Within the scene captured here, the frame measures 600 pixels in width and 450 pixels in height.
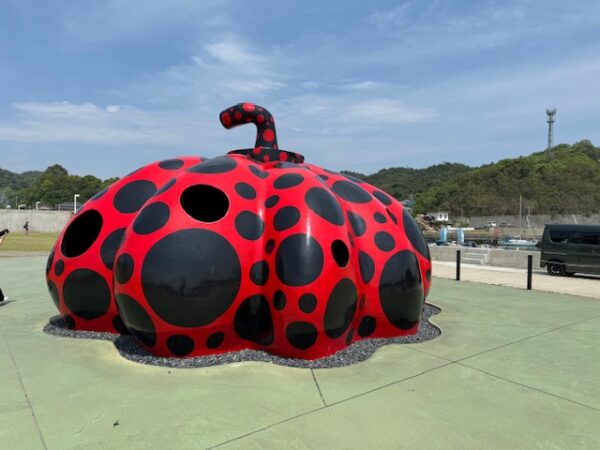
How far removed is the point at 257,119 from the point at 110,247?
11.0ft

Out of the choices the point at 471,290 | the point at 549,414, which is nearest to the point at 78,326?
the point at 549,414

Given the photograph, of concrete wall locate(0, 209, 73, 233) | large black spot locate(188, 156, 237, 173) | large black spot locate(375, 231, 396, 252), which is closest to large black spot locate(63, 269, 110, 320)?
large black spot locate(188, 156, 237, 173)

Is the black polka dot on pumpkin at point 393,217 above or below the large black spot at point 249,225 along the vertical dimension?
above

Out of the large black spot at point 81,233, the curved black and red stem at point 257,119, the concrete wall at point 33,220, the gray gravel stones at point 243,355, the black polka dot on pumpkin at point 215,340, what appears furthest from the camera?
the concrete wall at point 33,220

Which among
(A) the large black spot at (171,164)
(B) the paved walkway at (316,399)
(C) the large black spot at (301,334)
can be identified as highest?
(A) the large black spot at (171,164)

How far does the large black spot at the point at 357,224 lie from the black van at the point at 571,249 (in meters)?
13.1

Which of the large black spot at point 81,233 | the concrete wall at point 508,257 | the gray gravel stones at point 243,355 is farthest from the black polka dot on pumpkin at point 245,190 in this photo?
the concrete wall at point 508,257

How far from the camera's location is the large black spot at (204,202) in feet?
19.4

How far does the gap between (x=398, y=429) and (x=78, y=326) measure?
529 cm

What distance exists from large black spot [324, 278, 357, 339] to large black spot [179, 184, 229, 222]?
73.8 inches

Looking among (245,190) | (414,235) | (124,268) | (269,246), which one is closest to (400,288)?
(414,235)

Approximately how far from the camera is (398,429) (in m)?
3.84

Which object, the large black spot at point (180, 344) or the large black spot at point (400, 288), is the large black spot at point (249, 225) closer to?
the large black spot at point (180, 344)

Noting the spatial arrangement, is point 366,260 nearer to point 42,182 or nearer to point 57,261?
point 57,261
